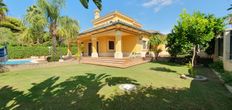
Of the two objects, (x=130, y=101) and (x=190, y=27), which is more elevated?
(x=190, y=27)

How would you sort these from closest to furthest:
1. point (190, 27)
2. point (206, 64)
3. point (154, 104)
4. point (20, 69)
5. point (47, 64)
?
point (154, 104) → point (190, 27) → point (20, 69) → point (47, 64) → point (206, 64)

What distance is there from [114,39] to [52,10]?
9967 millimetres

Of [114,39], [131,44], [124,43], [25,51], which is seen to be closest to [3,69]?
[114,39]

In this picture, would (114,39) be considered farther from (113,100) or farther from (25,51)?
(25,51)

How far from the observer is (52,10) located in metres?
14.9

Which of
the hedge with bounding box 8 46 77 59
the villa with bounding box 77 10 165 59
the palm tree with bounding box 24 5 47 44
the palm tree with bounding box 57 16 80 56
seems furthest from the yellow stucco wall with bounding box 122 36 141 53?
the hedge with bounding box 8 46 77 59

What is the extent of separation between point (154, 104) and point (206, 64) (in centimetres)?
1493

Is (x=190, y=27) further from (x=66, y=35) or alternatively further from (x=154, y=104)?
(x=66, y=35)

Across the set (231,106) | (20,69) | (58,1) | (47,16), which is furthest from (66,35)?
(231,106)

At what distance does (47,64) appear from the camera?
14.8 meters

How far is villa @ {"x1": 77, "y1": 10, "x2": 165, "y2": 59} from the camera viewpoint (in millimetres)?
16281

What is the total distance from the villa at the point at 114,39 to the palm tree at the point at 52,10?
4957 millimetres

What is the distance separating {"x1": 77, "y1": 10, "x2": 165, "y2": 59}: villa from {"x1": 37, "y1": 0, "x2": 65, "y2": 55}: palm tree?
4.96 meters

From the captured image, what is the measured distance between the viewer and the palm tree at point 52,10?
14502 mm
